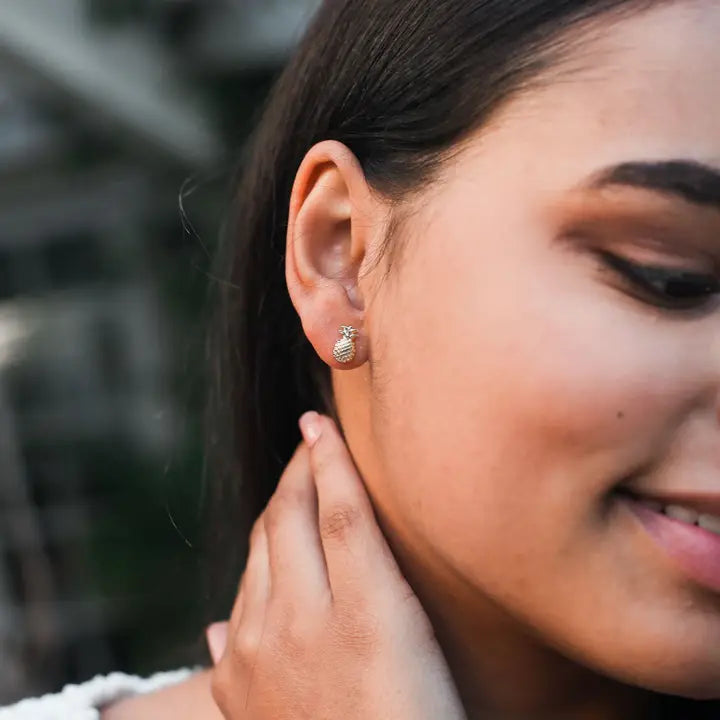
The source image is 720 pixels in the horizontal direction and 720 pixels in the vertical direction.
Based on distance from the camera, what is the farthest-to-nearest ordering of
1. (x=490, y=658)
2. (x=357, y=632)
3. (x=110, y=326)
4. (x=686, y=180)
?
(x=110, y=326), (x=490, y=658), (x=357, y=632), (x=686, y=180)

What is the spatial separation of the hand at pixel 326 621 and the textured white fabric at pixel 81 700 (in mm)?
Answer: 180

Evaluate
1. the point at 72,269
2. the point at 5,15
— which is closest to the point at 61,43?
the point at 5,15

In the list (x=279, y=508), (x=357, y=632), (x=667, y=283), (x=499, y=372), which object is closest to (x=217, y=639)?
(x=279, y=508)

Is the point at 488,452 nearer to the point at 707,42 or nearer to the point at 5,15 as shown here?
the point at 707,42

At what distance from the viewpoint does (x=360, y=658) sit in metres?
0.99

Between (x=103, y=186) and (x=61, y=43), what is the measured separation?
63 cm

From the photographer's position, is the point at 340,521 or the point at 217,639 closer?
the point at 340,521

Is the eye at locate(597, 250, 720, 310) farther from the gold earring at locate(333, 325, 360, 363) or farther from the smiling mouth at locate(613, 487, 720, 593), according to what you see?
the gold earring at locate(333, 325, 360, 363)

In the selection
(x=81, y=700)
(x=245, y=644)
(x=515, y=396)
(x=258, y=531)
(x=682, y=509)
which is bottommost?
(x=81, y=700)

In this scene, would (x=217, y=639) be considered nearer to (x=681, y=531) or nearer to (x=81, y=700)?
(x=81, y=700)

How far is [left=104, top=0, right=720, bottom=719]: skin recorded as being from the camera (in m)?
0.82

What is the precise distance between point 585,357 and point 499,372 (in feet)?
0.29

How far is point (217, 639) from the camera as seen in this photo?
1277 millimetres

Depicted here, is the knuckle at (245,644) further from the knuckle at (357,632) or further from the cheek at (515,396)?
the cheek at (515,396)
